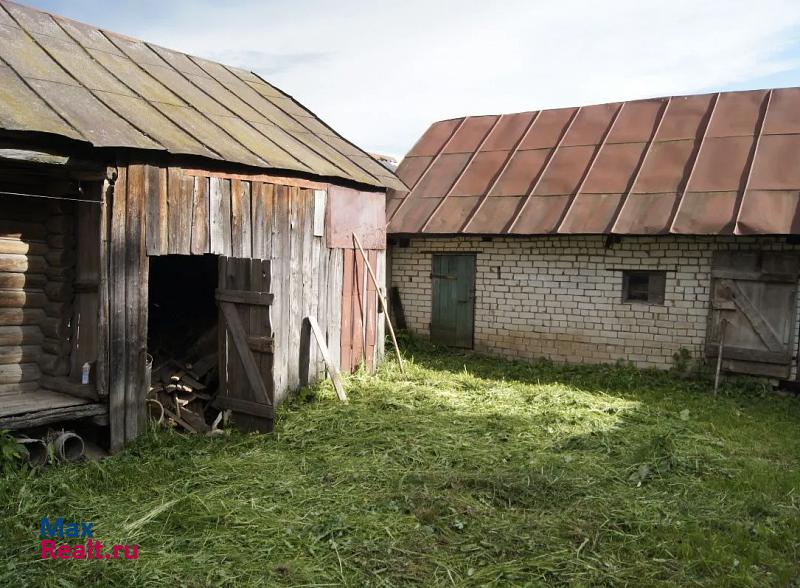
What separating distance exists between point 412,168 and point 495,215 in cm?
278

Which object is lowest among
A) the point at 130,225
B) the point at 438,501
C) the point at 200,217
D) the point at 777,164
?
the point at 438,501

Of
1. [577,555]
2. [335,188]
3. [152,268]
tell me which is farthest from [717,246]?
[152,268]

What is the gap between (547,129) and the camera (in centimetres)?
1283

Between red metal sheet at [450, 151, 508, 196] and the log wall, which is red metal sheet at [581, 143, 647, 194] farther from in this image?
the log wall

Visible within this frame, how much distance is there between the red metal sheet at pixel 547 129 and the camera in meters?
12.5

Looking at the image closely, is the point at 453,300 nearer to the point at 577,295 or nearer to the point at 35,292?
the point at 577,295

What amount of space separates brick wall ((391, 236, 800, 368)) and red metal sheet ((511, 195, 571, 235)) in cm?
39

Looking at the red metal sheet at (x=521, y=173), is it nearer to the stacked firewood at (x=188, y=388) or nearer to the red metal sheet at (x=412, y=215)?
the red metal sheet at (x=412, y=215)

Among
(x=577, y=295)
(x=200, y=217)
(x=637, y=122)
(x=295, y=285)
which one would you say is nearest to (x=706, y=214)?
(x=577, y=295)

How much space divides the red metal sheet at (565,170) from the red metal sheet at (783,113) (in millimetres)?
2727

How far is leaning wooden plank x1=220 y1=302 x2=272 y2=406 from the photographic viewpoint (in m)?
7.11

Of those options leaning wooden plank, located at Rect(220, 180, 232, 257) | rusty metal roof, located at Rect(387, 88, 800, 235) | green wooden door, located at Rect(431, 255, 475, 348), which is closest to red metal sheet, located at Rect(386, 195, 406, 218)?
rusty metal roof, located at Rect(387, 88, 800, 235)

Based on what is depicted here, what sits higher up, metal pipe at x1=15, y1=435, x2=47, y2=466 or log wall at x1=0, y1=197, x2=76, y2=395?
log wall at x1=0, y1=197, x2=76, y2=395

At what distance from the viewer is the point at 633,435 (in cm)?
707
